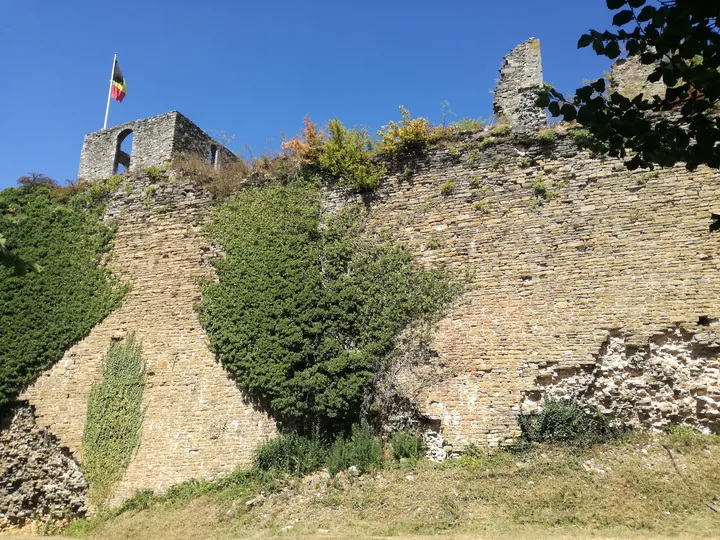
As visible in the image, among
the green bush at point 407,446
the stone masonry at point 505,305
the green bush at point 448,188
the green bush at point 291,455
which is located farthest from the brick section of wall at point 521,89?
the green bush at point 291,455

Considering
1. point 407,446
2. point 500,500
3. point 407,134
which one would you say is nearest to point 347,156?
point 407,134

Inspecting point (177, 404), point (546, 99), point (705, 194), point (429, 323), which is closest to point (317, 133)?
point (429, 323)

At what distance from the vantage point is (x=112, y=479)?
10.9 m

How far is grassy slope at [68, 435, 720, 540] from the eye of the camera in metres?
7.32

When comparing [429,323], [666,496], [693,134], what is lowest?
[666,496]

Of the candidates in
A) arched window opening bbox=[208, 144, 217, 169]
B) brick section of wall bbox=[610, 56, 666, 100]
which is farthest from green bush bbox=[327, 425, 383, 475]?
arched window opening bbox=[208, 144, 217, 169]

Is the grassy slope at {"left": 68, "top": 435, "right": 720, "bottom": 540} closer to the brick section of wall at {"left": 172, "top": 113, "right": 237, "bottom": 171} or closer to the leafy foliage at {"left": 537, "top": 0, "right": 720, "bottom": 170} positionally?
the leafy foliage at {"left": 537, "top": 0, "right": 720, "bottom": 170}

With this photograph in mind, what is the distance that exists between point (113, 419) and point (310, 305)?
4.44 meters

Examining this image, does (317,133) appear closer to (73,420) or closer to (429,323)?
(429,323)

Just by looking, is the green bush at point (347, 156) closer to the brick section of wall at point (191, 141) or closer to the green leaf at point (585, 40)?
the brick section of wall at point (191, 141)

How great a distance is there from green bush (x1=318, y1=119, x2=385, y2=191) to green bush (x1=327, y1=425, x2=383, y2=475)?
15.8 ft

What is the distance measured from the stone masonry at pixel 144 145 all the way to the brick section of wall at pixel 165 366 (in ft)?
3.03

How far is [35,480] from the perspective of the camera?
11.1 meters

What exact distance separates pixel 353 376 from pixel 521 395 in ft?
9.01
